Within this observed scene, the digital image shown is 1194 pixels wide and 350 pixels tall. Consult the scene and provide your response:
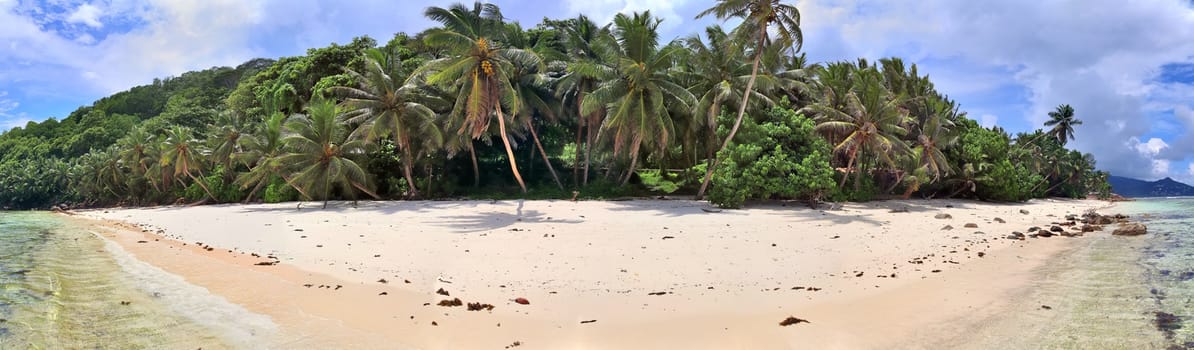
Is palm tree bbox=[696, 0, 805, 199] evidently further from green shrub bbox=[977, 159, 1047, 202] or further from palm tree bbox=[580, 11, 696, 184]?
green shrub bbox=[977, 159, 1047, 202]

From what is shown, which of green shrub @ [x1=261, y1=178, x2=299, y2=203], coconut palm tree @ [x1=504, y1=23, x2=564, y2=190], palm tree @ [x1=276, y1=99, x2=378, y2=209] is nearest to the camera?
palm tree @ [x1=276, y1=99, x2=378, y2=209]

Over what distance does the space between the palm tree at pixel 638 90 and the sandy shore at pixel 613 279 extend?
22.7 feet

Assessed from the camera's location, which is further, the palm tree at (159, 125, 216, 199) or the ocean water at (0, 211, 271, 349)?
the palm tree at (159, 125, 216, 199)

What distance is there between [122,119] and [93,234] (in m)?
57.2

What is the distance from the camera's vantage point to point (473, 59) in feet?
68.4

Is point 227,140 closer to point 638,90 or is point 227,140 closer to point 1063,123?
point 638,90

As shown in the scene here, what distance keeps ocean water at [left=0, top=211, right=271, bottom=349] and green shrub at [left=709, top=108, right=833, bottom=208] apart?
1706 centimetres

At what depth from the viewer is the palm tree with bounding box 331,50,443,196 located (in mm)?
25125

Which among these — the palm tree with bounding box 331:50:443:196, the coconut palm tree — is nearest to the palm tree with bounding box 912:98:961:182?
the coconut palm tree

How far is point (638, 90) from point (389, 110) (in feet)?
37.6

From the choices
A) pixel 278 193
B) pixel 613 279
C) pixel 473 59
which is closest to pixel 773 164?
pixel 473 59

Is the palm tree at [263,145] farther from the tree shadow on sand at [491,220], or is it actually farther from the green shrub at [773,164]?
the green shrub at [773,164]

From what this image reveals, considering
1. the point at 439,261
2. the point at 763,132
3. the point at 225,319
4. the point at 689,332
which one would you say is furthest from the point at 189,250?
the point at 763,132

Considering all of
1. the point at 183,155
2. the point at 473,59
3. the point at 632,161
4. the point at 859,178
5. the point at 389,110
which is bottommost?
the point at 859,178
